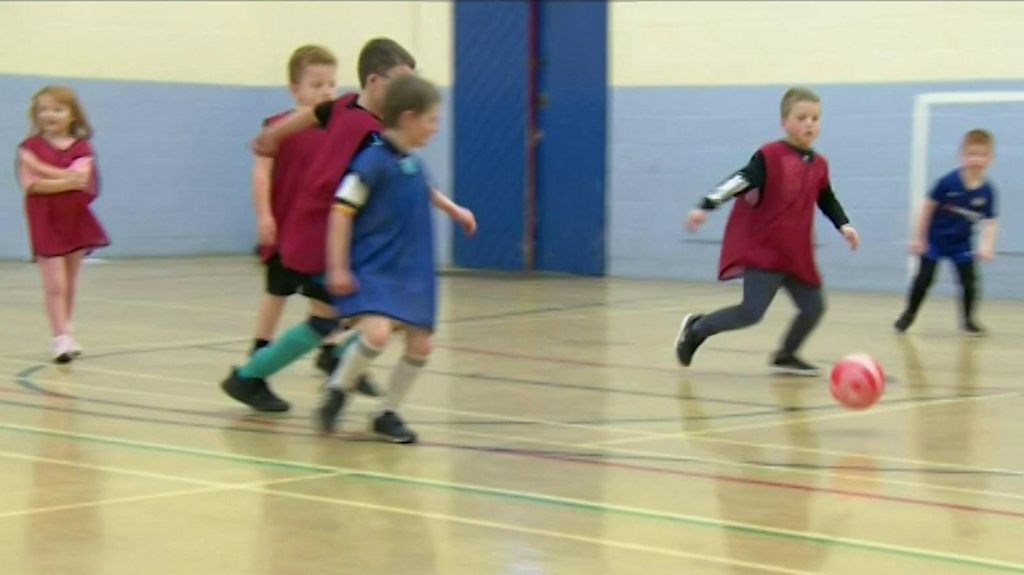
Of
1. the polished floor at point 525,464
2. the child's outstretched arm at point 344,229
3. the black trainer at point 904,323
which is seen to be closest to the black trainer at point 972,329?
the black trainer at point 904,323

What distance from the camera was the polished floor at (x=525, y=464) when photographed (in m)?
5.04

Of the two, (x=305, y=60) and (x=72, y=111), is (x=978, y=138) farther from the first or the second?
(x=72, y=111)

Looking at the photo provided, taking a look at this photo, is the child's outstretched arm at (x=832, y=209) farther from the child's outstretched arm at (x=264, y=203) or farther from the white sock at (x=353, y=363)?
the white sock at (x=353, y=363)

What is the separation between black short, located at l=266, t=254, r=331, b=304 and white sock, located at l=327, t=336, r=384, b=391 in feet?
2.63

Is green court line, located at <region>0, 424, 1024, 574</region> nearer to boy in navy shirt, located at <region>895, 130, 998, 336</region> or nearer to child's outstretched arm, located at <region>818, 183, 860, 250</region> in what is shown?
child's outstretched arm, located at <region>818, 183, 860, 250</region>

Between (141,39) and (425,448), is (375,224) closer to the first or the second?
(425,448)

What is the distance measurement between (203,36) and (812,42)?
6370mm

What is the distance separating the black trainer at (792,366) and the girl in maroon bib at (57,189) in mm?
3536

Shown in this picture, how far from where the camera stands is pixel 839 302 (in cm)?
1403

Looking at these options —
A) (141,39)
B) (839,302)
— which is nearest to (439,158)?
(141,39)

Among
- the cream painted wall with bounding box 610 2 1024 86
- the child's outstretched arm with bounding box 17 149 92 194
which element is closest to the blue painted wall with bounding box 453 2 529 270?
the cream painted wall with bounding box 610 2 1024 86

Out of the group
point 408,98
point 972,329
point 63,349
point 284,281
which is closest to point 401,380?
point 408,98

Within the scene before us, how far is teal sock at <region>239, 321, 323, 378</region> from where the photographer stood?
7559 mm

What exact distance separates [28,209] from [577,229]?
7954 mm
